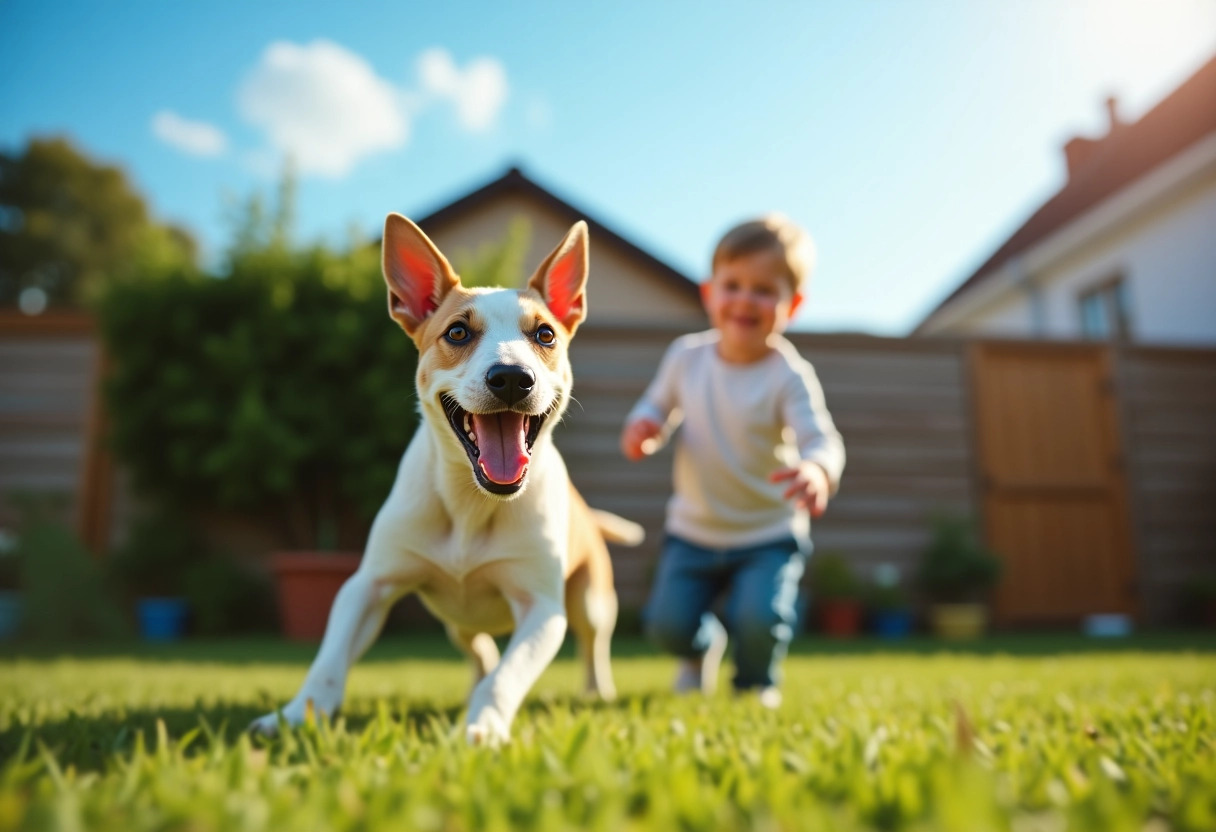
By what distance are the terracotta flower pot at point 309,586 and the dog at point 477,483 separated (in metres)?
4.28

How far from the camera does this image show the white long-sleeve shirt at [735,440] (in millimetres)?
3135

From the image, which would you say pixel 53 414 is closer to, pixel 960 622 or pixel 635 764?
pixel 635 764

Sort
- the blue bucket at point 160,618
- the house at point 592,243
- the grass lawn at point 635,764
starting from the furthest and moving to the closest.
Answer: the house at point 592,243 → the blue bucket at point 160,618 → the grass lawn at point 635,764

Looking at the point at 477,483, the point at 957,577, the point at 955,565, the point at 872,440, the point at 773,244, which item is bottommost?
the point at 957,577

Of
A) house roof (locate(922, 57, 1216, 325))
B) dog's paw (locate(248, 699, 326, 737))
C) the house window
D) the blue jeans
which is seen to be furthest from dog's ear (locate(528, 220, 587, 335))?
the house window

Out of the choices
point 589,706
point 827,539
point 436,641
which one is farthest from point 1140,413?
point 589,706

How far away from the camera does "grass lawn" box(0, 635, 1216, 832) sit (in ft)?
2.80

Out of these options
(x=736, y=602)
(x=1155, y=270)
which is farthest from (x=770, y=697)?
(x=1155, y=270)

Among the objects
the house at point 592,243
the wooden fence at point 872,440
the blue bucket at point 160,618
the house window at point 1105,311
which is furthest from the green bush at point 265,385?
the house window at point 1105,311

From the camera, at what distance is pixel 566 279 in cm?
212

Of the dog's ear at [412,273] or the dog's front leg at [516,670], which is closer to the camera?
the dog's front leg at [516,670]

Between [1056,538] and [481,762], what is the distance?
28.1ft

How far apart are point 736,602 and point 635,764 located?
1.95 m

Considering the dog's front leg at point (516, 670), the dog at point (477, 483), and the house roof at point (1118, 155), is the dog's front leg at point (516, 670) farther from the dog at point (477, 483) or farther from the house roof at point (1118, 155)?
the house roof at point (1118, 155)
